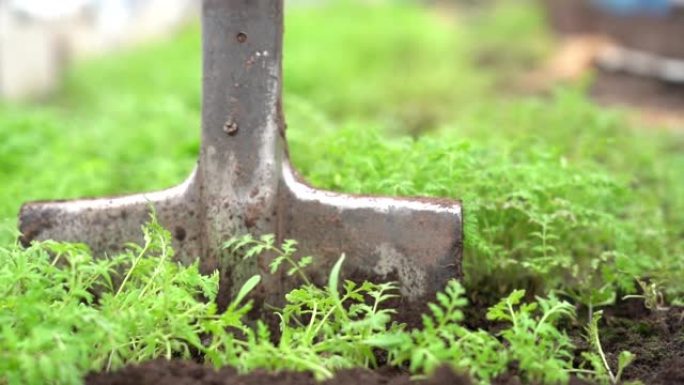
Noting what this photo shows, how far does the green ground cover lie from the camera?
2.37 m

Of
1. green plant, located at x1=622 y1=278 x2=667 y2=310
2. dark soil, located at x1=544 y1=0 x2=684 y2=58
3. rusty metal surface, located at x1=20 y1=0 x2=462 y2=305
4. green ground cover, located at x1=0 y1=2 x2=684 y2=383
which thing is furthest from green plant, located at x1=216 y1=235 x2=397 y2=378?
dark soil, located at x1=544 y1=0 x2=684 y2=58

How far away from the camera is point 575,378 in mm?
2293

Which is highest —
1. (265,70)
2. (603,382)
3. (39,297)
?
(265,70)

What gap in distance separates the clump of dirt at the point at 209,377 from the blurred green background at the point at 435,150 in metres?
0.77

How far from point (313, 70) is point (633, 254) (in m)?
5.23

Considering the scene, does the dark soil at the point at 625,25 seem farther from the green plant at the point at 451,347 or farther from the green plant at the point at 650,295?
the green plant at the point at 451,347

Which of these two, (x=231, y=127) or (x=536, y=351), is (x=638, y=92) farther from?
(x=536, y=351)

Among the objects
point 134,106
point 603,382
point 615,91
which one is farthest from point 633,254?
point 615,91

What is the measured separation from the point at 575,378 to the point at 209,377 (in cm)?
80

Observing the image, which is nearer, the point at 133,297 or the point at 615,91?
the point at 133,297

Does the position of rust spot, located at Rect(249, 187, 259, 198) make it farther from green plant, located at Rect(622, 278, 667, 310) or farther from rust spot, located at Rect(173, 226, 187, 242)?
green plant, located at Rect(622, 278, 667, 310)

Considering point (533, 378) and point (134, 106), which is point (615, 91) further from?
point (533, 378)

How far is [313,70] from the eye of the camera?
26.8 feet

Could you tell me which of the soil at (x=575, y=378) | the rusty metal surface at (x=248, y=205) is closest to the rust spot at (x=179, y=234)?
the rusty metal surface at (x=248, y=205)
